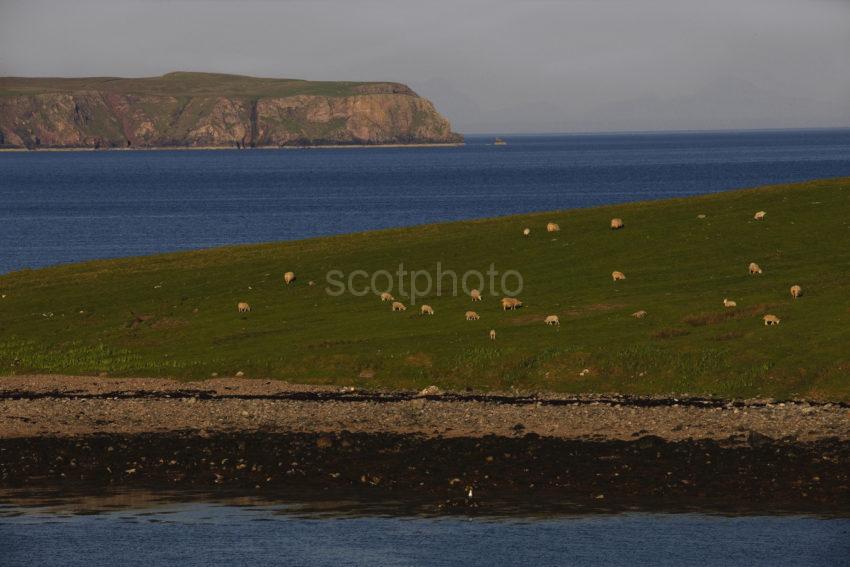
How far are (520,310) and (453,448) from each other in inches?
803

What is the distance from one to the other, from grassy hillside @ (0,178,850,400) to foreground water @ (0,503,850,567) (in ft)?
51.6

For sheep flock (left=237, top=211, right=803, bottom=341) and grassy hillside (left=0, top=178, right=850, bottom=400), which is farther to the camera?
sheep flock (left=237, top=211, right=803, bottom=341)

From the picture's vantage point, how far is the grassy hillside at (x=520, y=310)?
48.4 meters

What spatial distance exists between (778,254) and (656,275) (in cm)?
698

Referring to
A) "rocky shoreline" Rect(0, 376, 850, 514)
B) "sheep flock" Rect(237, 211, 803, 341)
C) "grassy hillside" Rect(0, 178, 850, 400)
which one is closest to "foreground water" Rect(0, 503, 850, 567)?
"rocky shoreline" Rect(0, 376, 850, 514)

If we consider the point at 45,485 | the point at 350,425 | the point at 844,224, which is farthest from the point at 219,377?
the point at 844,224

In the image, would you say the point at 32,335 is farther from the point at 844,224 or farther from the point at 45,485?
the point at 844,224

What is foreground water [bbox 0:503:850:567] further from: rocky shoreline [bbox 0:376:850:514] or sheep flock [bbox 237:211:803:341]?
sheep flock [bbox 237:211:803:341]

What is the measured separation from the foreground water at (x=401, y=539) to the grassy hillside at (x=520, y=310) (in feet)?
51.6

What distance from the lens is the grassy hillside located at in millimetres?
48406

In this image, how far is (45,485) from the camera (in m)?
35.8

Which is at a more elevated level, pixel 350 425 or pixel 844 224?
pixel 844 224

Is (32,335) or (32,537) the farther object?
(32,335)

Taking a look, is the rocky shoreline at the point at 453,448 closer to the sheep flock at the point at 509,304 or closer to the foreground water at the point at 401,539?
the foreground water at the point at 401,539
